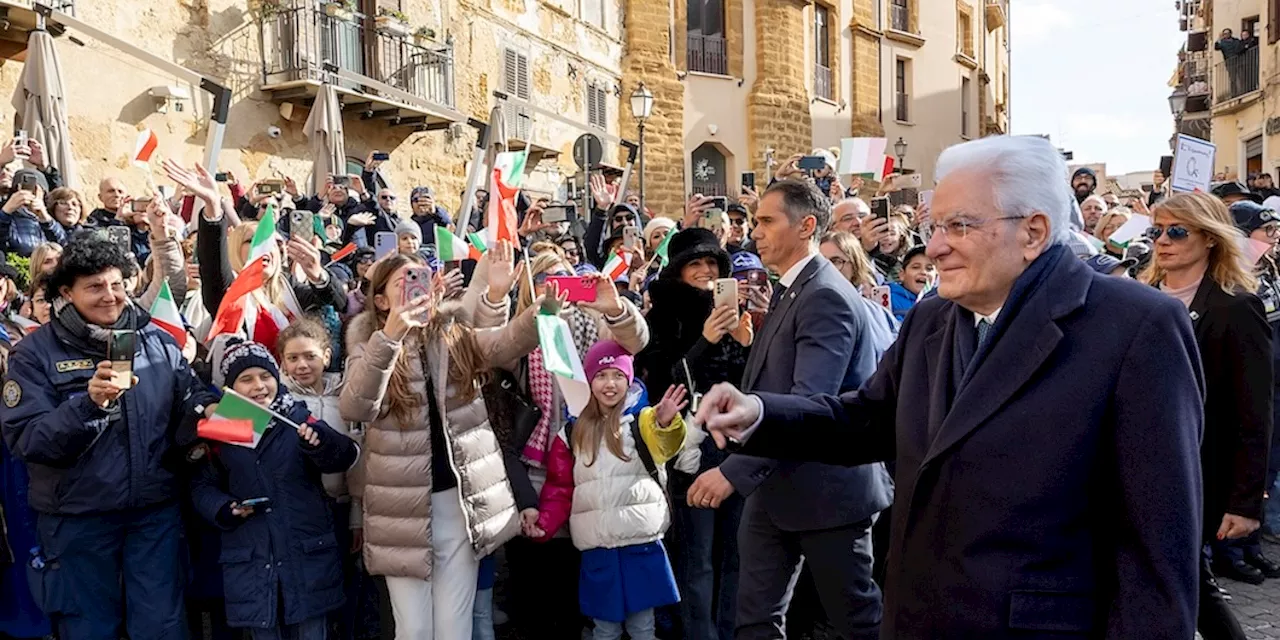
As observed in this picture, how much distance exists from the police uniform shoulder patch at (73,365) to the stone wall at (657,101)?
22301 mm

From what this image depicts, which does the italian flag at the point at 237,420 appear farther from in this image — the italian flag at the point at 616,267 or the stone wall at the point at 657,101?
the stone wall at the point at 657,101

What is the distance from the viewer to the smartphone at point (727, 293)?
464 cm

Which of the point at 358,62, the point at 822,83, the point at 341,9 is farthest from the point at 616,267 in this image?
the point at 822,83

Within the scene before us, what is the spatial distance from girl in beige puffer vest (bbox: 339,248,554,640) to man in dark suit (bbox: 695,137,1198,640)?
238cm

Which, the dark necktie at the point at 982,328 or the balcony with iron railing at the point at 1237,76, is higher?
the balcony with iron railing at the point at 1237,76

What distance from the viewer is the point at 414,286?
4258mm

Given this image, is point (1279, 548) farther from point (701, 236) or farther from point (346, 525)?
point (346, 525)

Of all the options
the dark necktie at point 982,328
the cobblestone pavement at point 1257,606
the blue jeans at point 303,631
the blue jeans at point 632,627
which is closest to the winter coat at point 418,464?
the blue jeans at point 303,631

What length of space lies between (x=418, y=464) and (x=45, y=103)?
7827 millimetres

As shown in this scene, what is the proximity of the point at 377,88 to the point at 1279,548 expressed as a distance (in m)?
14.0

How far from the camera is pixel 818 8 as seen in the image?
32219mm

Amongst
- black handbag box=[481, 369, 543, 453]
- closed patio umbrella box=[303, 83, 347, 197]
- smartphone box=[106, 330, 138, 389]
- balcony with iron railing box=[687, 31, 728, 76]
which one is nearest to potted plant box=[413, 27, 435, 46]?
closed patio umbrella box=[303, 83, 347, 197]

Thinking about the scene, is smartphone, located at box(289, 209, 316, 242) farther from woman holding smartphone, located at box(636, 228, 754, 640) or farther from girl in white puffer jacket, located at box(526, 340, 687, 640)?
girl in white puffer jacket, located at box(526, 340, 687, 640)

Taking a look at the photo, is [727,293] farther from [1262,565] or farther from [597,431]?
[1262,565]
